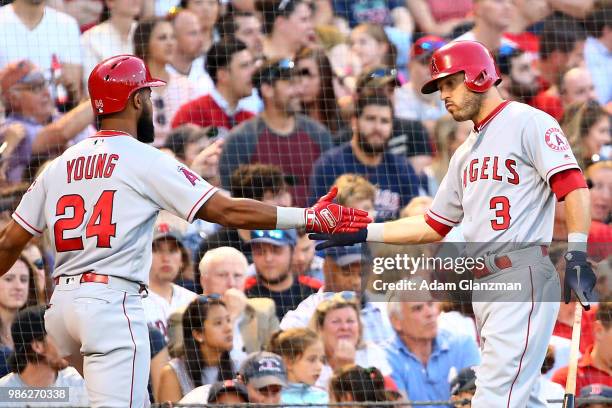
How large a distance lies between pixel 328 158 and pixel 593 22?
3001 millimetres

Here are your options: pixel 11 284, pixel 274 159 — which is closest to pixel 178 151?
pixel 274 159

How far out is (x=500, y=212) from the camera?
16.1 ft

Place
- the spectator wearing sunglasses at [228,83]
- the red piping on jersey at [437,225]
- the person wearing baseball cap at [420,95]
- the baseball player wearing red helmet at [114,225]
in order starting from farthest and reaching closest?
the person wearing baseball cap at [420,95]
the spectator wearing sunglasses at [228,83]
the red piping on jersey at [437,225]
the baseball player wearing red helmet at [114,225]

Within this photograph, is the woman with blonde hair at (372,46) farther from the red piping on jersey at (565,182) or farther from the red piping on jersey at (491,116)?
the red piping on jersey at (565,182)

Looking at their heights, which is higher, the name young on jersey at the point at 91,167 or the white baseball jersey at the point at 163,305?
the name young on jersey at the point at 91,167

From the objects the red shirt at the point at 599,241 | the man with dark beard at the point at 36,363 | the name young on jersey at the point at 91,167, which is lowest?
the man with dark beard at the point at 36,363

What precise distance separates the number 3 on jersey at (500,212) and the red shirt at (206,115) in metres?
3.62

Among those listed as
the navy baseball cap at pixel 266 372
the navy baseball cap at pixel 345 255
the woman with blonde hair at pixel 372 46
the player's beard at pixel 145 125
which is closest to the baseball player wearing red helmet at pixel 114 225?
the player's beard at pixel 145 125

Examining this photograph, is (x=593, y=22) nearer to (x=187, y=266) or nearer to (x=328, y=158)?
(x=328, y=158)

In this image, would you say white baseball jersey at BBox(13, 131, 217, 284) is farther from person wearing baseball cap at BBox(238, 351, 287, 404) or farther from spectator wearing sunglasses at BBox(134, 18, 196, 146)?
spectator wearing sunglasses at BBox(134, 18, 196, 146)

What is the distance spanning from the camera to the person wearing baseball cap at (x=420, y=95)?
871 centimetres

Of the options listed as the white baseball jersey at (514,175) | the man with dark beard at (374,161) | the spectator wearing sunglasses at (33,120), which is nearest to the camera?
the white baseball jersey at (514,175)

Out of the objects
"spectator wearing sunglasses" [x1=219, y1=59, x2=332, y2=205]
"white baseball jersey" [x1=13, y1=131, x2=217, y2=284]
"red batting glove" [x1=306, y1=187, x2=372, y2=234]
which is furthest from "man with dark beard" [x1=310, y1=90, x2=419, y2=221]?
"white baseball jersey" [x1=13, y1=131, x2=217, y2=284]

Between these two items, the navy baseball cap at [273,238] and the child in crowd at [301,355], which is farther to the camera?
the navy baseball cap at [273,238]
